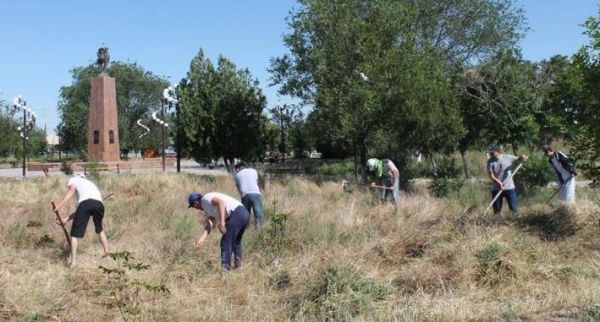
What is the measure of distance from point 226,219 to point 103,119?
28.5m

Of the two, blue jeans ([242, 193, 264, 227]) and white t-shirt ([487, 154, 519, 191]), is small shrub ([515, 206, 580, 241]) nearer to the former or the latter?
white t-shirt ([487, 154, 519, 191])

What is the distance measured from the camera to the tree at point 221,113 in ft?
75.3

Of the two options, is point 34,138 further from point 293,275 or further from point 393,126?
point 293,275

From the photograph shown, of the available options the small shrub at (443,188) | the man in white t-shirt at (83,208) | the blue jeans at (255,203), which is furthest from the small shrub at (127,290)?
the small shrub at (443,188)

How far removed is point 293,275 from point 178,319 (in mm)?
1493

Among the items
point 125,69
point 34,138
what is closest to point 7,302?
point 125,69

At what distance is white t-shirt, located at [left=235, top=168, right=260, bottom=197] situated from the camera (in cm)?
1078

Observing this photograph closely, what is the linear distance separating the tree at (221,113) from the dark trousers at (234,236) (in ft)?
49.3

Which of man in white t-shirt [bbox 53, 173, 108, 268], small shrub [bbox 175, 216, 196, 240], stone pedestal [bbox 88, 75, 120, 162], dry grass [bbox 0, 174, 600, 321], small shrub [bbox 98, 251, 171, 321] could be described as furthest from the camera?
stone pedestal [bbox 88, 75, 120, 162]

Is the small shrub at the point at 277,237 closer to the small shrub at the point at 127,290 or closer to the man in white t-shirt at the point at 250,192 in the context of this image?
the man in white t-shirt at the point at 250,192

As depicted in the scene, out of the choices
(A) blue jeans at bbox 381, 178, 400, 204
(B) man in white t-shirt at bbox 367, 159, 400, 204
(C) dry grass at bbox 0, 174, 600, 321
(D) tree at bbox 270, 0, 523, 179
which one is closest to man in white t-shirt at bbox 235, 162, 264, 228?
(C) dry grass at bbox 0, 174, 600, 321

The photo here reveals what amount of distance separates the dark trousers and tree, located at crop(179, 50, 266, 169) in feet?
49.3

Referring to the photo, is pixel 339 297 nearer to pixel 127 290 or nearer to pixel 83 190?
pixel 127 290

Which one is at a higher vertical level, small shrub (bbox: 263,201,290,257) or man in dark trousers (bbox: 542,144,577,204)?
man in dark trousers (bbox: 542,144,577,204)
